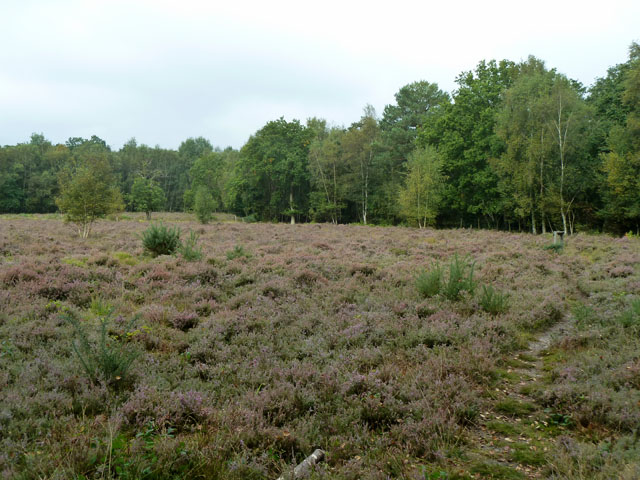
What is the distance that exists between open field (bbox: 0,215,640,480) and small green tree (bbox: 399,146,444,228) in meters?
27.3

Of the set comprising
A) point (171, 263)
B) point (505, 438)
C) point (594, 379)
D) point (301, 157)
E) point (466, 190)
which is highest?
point (301, 157)

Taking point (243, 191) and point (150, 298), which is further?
point (243, 191)

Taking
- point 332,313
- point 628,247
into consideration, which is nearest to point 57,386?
point 332,313

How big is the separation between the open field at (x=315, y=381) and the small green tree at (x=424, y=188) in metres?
27.3

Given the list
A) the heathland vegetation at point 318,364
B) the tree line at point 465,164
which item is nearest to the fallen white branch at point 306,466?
the heathland vegetation at point 318,364

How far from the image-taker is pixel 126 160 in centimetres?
8338

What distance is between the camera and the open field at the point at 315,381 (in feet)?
10.9

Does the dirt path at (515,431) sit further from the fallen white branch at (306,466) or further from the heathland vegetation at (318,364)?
the fallen white branch at (306,466)

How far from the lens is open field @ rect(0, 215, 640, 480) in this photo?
332cm

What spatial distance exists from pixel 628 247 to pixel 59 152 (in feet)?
305

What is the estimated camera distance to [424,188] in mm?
36281

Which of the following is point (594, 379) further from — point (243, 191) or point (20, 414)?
point (243, 191)

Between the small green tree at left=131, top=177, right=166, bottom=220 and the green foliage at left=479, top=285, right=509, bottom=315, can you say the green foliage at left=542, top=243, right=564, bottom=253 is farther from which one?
the small green tree at left=131, top=177, right=166, bottom=220

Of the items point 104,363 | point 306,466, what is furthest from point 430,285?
point 104,363
